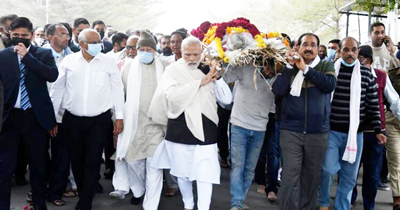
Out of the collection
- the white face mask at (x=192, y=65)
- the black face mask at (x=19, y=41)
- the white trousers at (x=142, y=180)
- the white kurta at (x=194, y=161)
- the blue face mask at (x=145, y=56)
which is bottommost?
the white trousers at (x=142, y=180)

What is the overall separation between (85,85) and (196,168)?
67.9 inches

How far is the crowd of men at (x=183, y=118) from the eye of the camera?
230 inches

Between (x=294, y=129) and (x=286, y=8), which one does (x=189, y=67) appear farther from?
(x=286, y=8)

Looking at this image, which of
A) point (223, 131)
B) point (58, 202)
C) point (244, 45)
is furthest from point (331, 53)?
point (58, 202)

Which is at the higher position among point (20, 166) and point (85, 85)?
point (85, 85)

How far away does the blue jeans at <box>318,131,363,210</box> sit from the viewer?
6254mm

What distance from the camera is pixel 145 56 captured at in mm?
6688

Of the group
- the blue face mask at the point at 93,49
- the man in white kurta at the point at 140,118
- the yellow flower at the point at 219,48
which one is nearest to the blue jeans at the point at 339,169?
the yellow flower at the point at 219,48

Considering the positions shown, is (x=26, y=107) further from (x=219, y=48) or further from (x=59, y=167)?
(x=219, y=48)

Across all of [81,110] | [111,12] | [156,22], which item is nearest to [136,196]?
[81,110]

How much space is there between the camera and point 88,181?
20.4ft

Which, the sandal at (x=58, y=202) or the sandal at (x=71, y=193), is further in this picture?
the sandal at (x=71, y=193)

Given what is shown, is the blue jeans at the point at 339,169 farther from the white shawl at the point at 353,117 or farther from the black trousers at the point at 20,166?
the black trousers at the point at 20,166

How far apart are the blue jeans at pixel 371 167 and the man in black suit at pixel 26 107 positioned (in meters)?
4.02
